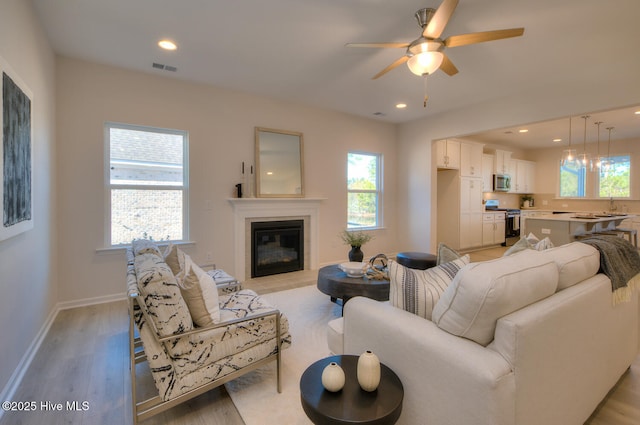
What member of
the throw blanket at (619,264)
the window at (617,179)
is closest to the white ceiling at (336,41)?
the throw blanket at (619,264)

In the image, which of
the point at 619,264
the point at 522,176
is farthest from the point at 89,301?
the point at 522,176

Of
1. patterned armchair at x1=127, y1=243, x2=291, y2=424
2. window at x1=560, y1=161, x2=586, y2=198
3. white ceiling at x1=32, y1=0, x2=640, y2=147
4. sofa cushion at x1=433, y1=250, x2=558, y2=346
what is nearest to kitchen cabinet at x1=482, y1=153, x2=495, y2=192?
window at x1=560, y1=161, x2=586, y2=198

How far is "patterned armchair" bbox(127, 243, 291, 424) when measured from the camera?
1525mm

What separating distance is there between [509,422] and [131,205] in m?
4.16

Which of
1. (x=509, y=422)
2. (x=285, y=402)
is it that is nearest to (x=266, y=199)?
(x=285, y=402)

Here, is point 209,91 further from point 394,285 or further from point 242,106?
point 394,285

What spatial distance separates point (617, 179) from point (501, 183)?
9.12 feet

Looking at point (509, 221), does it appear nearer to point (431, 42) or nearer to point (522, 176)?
point (522, 176)

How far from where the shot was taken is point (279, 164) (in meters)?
4.85

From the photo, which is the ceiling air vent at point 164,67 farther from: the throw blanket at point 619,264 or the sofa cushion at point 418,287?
the throw blanket at point 619,264

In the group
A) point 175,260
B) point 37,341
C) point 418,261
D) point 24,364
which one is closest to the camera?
point 175,260

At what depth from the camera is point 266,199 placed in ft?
15.2

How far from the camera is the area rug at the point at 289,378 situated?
1766mm

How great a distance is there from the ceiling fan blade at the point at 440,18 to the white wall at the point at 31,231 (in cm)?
271
